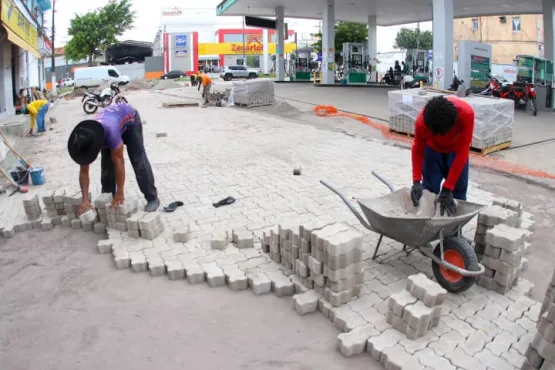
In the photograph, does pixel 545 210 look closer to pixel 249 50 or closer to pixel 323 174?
pixel 323 174

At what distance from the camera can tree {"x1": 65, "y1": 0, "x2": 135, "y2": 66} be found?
3872 cm

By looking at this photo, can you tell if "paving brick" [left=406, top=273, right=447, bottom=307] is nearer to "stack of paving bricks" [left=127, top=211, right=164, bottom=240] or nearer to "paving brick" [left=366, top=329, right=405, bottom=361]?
"paving brick" [left=366, top=329, right=405, bottom=361]

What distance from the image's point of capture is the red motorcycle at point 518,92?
13.5 metres

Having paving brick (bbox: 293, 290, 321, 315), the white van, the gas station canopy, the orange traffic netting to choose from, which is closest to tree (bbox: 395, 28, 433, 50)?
the gas station canopy

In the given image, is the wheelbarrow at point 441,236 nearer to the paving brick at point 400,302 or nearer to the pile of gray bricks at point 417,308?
the pile of gray bricks at point 417,308

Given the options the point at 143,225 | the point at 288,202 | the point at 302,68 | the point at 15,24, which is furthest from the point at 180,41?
the point at 143,225

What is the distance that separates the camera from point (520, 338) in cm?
306

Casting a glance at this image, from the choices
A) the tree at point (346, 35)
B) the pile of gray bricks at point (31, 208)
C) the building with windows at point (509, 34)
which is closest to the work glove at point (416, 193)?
the pile of gray bricks at point (31, 208)

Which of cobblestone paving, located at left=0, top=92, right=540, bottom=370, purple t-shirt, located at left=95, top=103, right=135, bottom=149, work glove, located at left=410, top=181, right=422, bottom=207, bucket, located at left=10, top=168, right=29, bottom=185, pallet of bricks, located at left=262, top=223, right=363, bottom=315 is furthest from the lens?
bucket, located at left=10, top=168, right=29, bottom=185

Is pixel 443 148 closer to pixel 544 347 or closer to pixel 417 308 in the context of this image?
pixel 417 308

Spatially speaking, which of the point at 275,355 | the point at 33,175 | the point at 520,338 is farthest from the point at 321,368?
the point at 33,175

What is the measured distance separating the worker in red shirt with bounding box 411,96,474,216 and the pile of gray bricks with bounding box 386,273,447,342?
0.90m

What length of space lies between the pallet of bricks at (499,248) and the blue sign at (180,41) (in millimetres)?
50513

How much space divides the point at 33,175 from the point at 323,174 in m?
4.58
